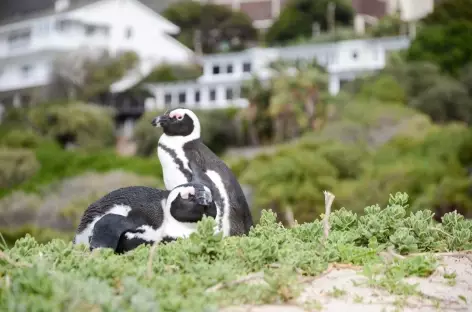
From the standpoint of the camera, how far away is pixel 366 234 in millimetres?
6277

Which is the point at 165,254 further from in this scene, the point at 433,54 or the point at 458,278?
the point at 433,54

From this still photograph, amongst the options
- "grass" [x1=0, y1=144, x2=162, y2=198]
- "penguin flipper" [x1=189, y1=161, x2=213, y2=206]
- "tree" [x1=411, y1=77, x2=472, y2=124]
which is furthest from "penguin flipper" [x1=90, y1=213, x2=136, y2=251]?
"tree" [x1=411, y1=77, x2=472, y2=124]

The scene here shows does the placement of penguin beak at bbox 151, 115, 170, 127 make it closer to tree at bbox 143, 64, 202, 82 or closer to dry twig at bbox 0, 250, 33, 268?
dry twig at bbox 0, 250, 33, 268

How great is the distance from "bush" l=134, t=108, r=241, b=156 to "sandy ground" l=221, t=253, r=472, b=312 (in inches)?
1838

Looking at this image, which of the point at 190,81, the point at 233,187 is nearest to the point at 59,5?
the point at 190,81

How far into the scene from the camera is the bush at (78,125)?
5575 centimetres

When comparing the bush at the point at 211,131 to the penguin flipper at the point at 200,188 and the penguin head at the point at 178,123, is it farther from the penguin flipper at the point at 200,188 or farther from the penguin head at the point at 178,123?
the penguin flipper at the point at 200,188

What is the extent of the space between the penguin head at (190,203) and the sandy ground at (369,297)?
3.41 ft

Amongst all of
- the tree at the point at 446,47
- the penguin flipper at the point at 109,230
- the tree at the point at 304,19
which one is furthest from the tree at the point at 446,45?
the penguin flipper at the point at 109,230

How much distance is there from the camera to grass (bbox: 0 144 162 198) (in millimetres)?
45781

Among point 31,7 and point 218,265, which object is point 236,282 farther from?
point 31,7

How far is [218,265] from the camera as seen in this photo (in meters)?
5.19

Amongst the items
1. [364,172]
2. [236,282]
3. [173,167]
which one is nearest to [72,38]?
[364,172]

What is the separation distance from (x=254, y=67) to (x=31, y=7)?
2702 cm
